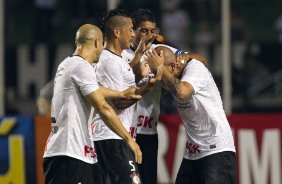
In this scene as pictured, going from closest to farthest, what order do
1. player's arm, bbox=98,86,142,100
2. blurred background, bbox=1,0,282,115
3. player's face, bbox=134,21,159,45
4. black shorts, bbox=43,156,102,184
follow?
black shorts, bbox=43,156,102,184 < player's arm, bbox=98,86,142,100 < player's face, bbox=134,21,159,45 < blurred background, bbox=1,0,282,115

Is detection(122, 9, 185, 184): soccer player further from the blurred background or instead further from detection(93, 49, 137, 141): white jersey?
the blurred background

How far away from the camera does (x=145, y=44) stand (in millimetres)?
10461

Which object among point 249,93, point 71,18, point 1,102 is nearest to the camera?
point 1,102

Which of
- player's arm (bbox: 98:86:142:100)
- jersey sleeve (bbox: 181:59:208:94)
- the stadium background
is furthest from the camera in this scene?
the stadium background

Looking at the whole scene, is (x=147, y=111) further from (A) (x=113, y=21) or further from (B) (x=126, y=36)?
(A) (x=113, y=21)

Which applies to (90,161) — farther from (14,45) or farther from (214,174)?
(14,45)

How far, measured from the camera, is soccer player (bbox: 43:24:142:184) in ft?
31.2

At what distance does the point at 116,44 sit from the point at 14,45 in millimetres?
6748

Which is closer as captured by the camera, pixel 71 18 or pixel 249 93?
A: pixel 249 93

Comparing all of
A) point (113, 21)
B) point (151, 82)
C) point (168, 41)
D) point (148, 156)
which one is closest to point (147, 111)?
point (148, 156)

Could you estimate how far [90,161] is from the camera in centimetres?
973

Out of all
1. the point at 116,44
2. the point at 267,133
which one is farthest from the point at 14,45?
the point at 116,44

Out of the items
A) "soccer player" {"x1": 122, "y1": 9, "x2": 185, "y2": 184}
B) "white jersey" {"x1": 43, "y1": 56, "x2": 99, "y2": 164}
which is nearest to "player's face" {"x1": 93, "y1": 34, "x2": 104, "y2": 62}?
"white jersey" {"x1": 43, "y1": 56, "x2": 99, "y2": 164}

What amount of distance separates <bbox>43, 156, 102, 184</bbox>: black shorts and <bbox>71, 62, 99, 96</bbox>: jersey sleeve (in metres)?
0.63
